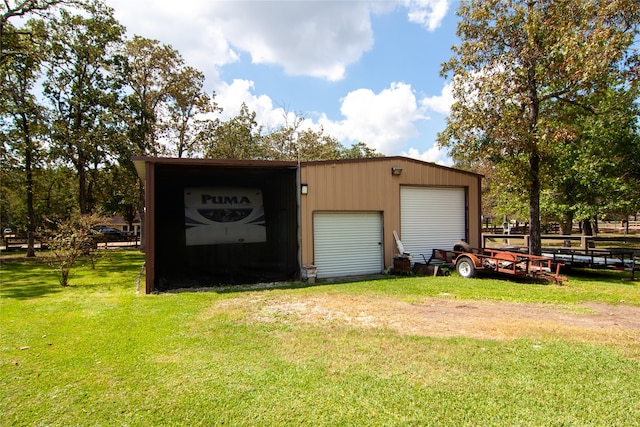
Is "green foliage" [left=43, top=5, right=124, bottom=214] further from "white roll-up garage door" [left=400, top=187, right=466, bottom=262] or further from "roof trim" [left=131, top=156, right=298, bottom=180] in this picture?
"white roll-up garage door" [left=400, top=187, right=466, bottom=262]

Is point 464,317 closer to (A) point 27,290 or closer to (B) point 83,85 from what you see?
(A) point 27,290

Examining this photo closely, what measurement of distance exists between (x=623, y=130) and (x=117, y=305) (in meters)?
18.6

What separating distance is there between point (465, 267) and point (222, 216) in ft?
21.9

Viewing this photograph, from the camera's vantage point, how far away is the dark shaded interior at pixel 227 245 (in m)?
10.3

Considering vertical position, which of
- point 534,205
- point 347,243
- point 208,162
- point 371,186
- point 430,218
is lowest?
point 347,243

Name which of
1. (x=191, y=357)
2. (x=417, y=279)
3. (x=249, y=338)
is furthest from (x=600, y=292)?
(x=191, y=357)

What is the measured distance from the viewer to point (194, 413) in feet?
9.14

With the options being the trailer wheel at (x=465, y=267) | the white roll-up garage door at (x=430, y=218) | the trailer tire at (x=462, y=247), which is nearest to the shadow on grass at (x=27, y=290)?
the white roll-up garage door at (x=430, y=218)

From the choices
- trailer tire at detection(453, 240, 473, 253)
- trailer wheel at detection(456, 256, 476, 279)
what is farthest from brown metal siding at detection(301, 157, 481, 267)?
trailer wheel at detection(456, 256, 476, 279)

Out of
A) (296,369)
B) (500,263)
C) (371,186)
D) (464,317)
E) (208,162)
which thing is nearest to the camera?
(296,369)

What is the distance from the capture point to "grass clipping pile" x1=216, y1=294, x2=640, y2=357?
4.67 metres

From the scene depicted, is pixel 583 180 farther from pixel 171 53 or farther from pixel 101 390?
pixel 171 53

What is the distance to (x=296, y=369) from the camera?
3572 mm

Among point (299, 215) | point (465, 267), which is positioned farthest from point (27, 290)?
point (465, 267)
